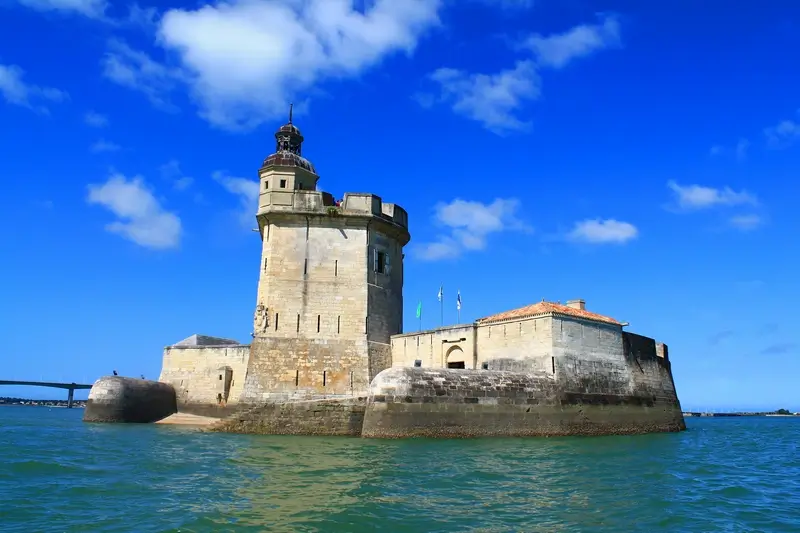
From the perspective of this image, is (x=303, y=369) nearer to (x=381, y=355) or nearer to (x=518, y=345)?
(x=381, y=355)

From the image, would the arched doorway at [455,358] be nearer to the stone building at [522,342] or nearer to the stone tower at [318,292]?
the stone building at [522,342]

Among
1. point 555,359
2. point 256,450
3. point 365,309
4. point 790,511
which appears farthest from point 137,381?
point 790,511

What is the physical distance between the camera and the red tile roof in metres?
21.5

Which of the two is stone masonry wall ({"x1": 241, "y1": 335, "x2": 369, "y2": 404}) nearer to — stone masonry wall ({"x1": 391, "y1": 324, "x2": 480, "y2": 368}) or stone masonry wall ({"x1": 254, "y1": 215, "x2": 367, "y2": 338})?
stone masonry wall ({"x1": 254, "y1": 215, "x2": 367, "y2": 338})

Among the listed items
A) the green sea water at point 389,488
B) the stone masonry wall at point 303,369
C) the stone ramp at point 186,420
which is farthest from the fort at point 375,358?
the green sea water at point 389,488

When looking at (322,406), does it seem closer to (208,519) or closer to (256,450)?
(256,450)

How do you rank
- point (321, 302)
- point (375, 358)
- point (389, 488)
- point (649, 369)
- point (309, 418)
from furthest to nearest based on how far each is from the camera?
point (649, 369) → point (375, 358) → point (321, 302) → point (309, 418) → point (389, 488)

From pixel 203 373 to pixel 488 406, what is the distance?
1408 centimetres

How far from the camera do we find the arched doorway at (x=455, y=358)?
76.3 ft

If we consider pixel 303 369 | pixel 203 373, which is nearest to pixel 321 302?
pixel 303 369

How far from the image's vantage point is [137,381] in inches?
1099

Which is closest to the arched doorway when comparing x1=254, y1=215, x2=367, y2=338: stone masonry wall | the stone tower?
the stone tower

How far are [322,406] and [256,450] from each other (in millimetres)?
4558

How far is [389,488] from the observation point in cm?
1014
